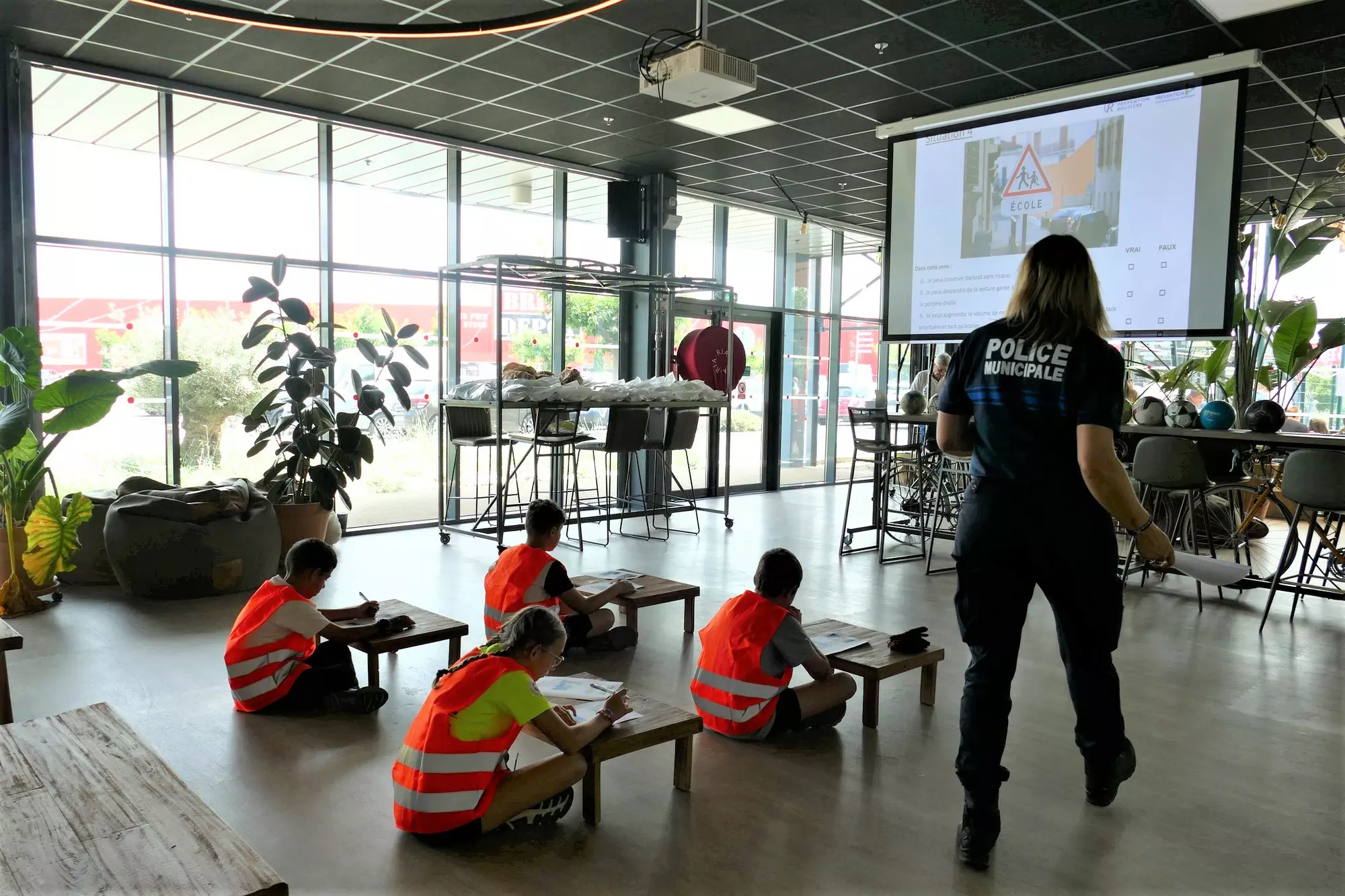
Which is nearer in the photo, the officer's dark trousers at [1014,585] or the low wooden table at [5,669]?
the officer's dark trousers at [1014,585]

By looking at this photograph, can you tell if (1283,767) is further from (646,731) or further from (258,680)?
(258,680)

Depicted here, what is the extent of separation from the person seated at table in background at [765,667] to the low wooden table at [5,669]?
2213 mm

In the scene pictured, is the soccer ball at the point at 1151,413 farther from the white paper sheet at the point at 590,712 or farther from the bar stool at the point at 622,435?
the white paper sheet at the point at 590,712

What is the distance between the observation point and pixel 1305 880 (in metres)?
2.48

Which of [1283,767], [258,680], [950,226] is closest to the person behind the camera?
[1283,767]

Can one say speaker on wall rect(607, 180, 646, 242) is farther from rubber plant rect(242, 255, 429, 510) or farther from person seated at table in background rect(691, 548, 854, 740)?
person seated at table in background rect(691, 548, 854, 740)

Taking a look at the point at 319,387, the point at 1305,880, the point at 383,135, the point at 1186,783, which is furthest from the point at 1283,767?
the point at 383,135

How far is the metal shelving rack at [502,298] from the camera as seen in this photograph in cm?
715

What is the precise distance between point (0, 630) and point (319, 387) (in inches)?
144

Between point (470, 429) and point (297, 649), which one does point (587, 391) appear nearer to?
point (470, 429)

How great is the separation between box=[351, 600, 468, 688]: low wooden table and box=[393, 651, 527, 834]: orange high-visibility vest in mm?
1187

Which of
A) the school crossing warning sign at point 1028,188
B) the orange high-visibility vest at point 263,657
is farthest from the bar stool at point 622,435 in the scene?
the orange high-visibility vest at point 263,657

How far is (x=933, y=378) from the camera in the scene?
9.30 metres

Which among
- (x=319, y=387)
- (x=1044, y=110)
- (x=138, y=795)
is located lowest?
(x=138, y=795)
